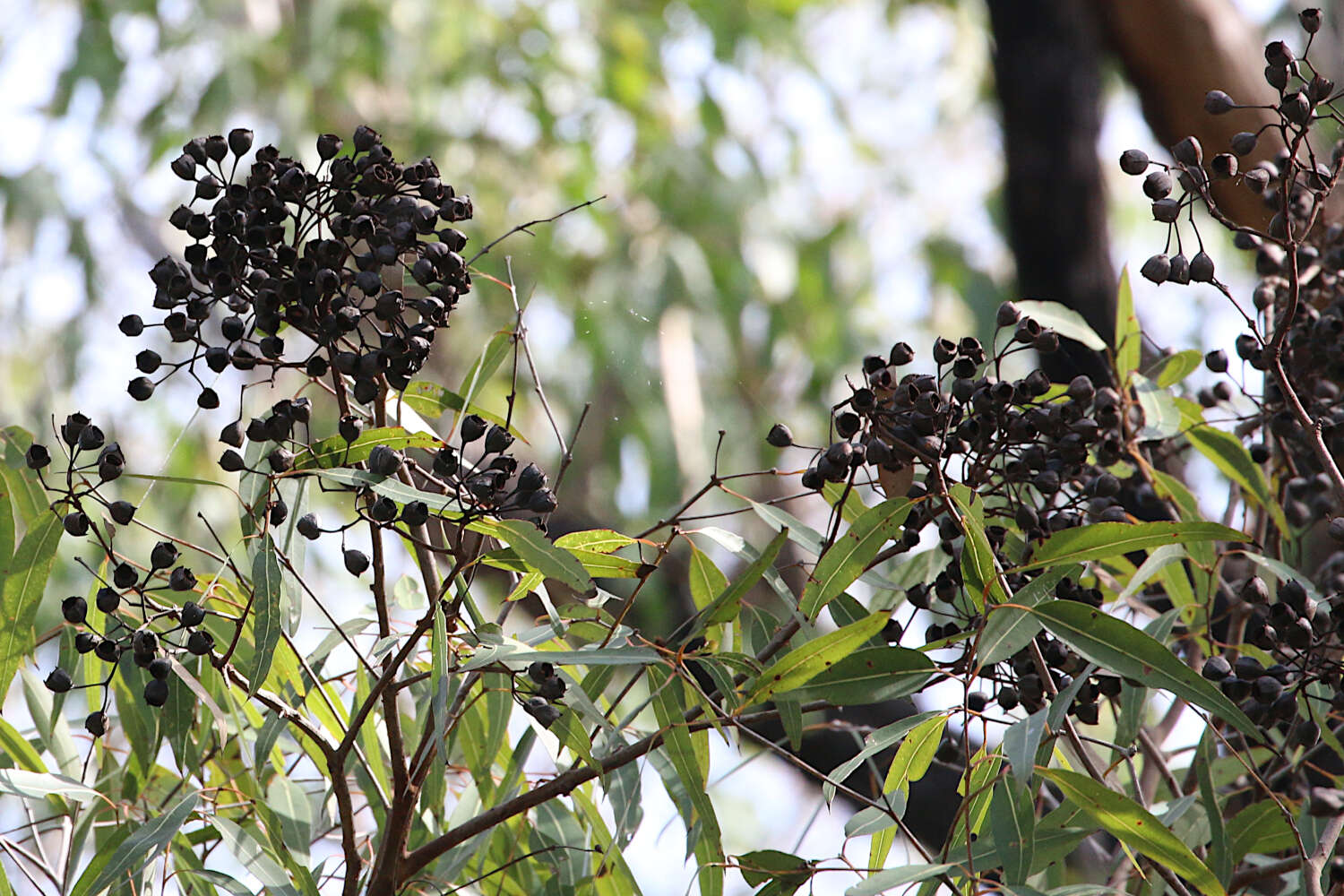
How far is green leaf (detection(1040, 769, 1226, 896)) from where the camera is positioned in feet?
1.95

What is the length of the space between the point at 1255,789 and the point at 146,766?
0.65 meters

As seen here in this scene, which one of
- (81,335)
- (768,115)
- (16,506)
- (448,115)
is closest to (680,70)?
A: (768,115)

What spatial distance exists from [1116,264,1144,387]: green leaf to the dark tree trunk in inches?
36.7

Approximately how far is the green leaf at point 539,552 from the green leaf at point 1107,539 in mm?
205

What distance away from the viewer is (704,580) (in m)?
0.80

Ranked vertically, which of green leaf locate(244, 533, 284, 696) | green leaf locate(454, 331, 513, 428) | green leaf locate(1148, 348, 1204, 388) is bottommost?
green leaf locate(244, 533, 284, 696)

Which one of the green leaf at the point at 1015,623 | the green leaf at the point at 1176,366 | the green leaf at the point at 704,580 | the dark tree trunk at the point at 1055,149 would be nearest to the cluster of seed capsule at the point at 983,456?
the green leaf at the point at 1015,623

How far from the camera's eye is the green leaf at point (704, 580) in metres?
0.78

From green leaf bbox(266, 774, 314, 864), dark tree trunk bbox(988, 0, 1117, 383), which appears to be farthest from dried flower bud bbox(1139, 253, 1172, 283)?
dark tree trunk bbox(988, 0, 1117, 383)

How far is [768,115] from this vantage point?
4.04m

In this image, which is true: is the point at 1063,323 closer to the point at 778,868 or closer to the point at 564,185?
the point at 778,868

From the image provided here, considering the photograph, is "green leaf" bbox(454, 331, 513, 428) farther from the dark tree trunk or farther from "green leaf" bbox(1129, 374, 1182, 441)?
the dark tree trunk

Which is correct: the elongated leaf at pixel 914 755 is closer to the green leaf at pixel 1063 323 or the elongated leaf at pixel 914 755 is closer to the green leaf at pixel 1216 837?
the green leaf at pixel 1216 837

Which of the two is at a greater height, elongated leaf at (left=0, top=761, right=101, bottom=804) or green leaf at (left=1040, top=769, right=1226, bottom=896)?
elongated leaf at (left=0, top=761, right=101, bottom=804)
